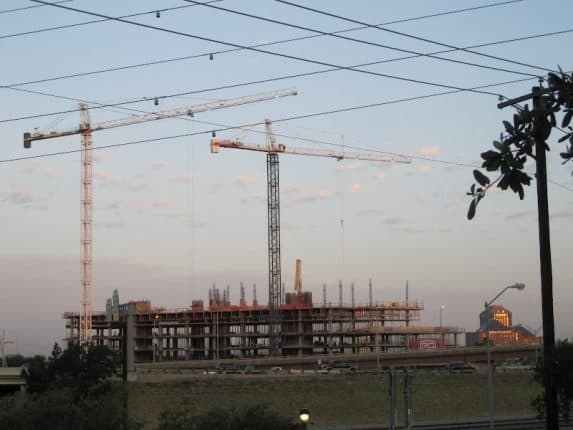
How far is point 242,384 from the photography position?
275ft

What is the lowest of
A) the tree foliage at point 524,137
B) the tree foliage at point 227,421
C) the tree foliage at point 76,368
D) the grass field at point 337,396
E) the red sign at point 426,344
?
the red sign at point 426,344

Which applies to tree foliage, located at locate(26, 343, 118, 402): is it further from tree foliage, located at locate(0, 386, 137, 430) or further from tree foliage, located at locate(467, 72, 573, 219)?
tree foliage, located at locate(467, 72, 573, 219)

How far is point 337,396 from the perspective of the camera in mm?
74562

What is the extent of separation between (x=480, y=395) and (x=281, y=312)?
4561 inches

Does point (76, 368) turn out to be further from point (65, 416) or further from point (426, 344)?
point (426, 344)

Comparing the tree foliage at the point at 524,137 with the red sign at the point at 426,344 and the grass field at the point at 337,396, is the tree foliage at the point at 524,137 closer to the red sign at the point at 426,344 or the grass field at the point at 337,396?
the grass field at the point at 337,396

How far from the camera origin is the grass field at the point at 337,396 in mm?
65812

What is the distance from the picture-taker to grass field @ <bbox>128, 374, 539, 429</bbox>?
6581 cm

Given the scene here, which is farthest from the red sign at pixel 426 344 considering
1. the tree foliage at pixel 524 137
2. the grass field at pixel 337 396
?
the tree foliage at pixel 524 137

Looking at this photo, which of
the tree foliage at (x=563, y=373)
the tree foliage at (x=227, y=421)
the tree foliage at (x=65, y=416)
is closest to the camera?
the tree foliage at (x=65, y=416)

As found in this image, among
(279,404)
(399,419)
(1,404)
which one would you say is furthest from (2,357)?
(1,404)

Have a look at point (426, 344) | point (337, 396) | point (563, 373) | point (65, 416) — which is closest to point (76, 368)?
point (65, 416)

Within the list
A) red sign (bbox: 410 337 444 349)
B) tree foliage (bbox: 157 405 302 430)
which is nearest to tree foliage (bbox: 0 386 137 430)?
tree foliage (bbox: 157 405 302 430)

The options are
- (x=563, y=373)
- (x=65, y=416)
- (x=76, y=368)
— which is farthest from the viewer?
(x=76, y=368)
